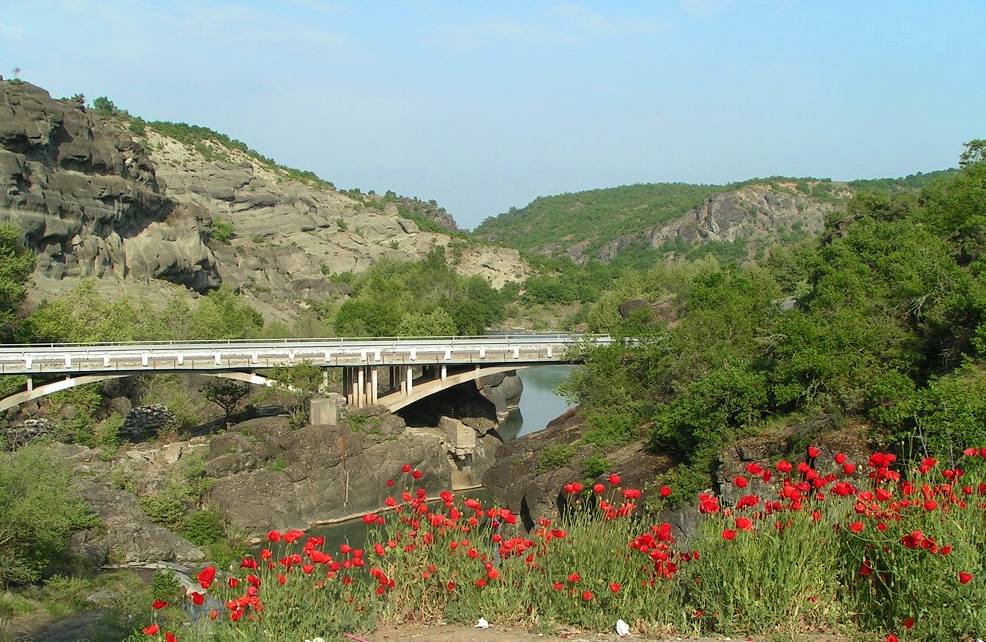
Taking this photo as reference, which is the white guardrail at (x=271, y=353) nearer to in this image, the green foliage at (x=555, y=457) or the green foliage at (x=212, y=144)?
the green foliage at (x=555, y=457)

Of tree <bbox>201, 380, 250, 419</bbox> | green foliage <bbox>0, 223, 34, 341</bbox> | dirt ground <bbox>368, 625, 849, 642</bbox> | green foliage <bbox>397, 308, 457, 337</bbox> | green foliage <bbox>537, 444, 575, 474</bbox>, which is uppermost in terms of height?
green foliage <bbox>0, 223, 34, 341</bbox>

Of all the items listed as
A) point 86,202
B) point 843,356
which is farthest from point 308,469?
point 86,202

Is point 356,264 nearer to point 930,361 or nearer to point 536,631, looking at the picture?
point 930,361

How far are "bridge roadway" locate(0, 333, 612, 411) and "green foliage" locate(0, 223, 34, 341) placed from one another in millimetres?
5850

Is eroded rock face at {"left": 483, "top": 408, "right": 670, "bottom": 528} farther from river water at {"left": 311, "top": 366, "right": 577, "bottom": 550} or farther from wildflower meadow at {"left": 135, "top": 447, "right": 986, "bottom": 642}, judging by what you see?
wildflower meadow at {"left": 135, "top": 447, "right": 986, "bottom": 642}

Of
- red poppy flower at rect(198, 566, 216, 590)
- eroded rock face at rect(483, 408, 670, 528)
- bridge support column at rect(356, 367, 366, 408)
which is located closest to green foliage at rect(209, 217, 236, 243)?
bridge support column at rect(356, 367, 366, 408)

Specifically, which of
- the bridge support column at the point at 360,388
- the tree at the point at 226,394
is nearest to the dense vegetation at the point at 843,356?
the bridge support column at the point at 360,388

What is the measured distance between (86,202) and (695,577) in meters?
72.1

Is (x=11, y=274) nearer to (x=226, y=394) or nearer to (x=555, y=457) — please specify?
(x=226, y=394)

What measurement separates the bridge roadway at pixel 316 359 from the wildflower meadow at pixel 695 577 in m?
35.2

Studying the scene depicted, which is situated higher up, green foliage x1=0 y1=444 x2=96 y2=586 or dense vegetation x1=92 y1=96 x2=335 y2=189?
dense vegetation x1=92 y1=96 x2=335 y2=189

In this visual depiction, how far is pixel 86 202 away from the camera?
74.1 meters

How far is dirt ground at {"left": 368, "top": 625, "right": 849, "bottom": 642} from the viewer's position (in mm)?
9916

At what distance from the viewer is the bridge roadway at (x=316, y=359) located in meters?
43.2
